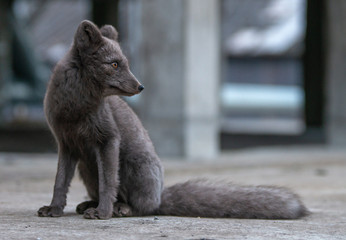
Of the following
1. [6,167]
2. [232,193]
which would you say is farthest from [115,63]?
[6,167]

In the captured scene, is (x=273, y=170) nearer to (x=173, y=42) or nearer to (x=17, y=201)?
(x=173, y=42)

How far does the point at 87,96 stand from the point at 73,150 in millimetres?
448

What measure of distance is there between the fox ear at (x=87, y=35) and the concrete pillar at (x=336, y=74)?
1104cm

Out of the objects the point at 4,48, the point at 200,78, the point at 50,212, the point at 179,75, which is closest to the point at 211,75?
the point at 200,78

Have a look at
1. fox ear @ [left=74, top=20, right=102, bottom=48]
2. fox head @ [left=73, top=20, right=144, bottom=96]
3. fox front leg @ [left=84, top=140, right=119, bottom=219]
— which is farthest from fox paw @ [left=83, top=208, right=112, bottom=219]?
fox ear @ [left=74, top=20, right=102, bottom=48]

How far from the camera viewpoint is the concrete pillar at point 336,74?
1484 centimetres

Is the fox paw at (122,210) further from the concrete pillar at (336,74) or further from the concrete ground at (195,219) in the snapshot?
the concrete pillar at (336,74)

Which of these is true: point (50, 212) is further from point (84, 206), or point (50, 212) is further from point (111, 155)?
point (111, 155)

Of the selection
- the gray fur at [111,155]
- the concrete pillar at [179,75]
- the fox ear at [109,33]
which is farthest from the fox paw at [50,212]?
the concrete pillar at [179,75]

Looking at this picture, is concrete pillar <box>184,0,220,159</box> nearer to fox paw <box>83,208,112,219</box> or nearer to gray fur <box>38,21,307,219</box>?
gray fur <box>38,21,307,219</box>

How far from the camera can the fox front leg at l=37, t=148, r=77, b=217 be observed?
4.86 meters

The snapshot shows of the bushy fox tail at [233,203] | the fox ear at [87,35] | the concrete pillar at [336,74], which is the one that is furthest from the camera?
the concrete pillar at [336,74]

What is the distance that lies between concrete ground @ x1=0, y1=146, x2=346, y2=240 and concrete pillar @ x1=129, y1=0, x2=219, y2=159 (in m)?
0.64

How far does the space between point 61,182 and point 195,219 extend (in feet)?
3.45
